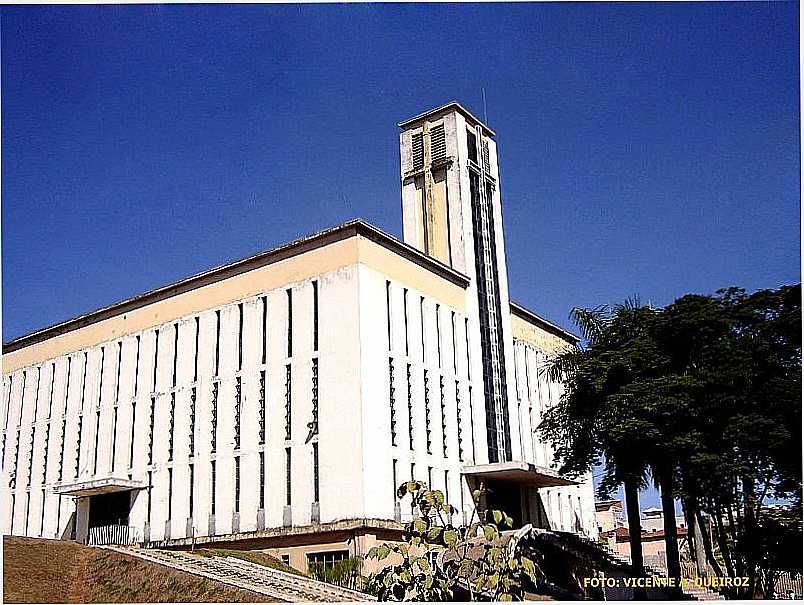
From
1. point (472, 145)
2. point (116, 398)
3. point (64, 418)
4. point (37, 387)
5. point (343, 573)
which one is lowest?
point (343, 573)

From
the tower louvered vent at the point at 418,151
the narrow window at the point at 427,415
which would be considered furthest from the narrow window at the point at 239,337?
the tower louvered vent at the point at 418,151

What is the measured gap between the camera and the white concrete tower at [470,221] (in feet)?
74.1

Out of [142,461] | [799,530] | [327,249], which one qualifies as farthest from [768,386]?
[142,461]

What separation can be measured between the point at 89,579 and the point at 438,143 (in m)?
14.3

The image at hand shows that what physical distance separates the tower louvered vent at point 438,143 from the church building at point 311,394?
6 cm

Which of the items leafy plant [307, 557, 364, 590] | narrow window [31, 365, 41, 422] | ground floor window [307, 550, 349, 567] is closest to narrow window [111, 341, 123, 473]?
narrow window [31, 365, 41, 422]

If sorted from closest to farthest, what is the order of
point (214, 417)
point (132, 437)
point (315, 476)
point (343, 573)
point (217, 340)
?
1. point (343, 573)
2. point (315, 476)
3. point (214, 417)
4. point (217, 340)
5. point (132, 437)

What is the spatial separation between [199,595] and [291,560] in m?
5.69

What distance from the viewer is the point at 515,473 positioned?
20.8m

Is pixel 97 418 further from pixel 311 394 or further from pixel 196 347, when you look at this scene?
pixel 311 394

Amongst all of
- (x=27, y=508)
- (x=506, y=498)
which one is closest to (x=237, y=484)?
(x=506, y=498)

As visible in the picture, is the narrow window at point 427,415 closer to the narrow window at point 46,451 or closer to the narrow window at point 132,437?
the narrow window at point 132,437

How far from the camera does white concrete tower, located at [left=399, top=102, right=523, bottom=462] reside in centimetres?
2259

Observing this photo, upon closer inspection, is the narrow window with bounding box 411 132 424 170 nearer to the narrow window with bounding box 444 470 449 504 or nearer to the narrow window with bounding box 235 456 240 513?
the narrow window with bounding box 444 470 449 504
